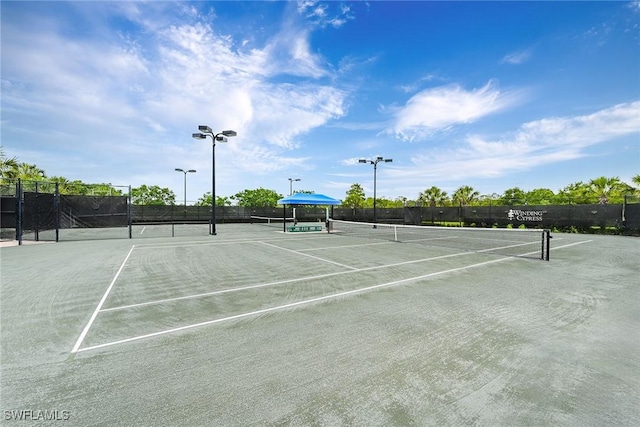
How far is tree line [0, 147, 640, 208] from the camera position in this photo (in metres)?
23.8

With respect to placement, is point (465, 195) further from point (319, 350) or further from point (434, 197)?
point (319, 350)

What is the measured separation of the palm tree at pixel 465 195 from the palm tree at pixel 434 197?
5.67 ft

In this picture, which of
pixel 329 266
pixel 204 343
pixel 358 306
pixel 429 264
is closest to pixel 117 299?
pixel 204 343

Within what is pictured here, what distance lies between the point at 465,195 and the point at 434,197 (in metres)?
4.78

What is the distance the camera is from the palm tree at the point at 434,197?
44.6 metres

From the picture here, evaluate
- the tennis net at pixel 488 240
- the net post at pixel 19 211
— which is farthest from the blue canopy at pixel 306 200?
the net post at pixel 19 211

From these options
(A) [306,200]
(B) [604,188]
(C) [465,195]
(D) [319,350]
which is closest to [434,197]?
(C) [465,195]

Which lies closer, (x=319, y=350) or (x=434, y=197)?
(x=319, y=350)

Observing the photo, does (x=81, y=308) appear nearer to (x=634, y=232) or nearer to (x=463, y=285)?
(x=463, y=285)

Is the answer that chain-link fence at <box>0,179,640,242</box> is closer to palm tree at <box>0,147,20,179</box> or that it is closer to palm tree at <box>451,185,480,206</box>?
palm tree at <box>0,147,20,179</box>

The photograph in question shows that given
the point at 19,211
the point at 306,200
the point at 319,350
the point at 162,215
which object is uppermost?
the point at 306,200

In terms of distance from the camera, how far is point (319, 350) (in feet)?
11.4

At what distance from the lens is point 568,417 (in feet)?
7.64

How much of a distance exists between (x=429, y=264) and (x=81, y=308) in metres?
9.11
